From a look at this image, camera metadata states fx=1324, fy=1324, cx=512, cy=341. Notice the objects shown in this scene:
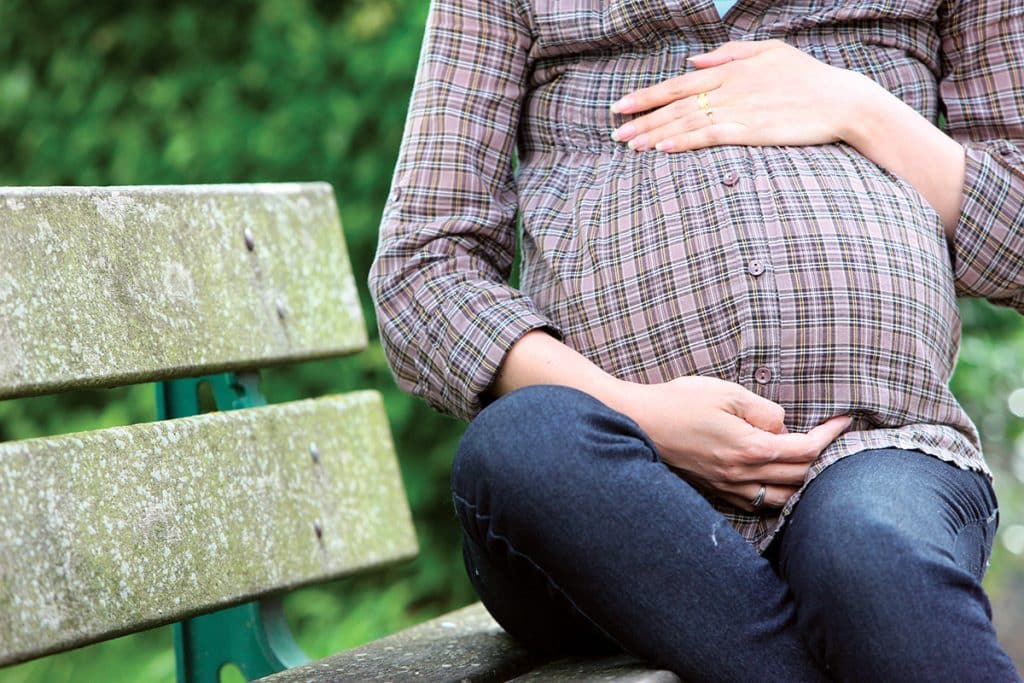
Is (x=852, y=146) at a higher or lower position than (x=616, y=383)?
higher

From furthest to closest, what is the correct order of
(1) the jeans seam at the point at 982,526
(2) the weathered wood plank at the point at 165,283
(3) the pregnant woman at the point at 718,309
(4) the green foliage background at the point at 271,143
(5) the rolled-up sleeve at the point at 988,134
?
(4) the green foliage background at the point at 271,143
(5) the rolled-up sleeve at the point at 988,134
(2) the weathered wood plank at the point at 165,283
(1) the jeans seam at the point at 982,526
(3) the pregnant woman at the point at 718,309

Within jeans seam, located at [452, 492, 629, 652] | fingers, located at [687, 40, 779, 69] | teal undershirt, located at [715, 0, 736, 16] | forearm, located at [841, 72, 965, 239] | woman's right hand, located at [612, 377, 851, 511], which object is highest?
teal undershirt, located at [715, 0, 736, 16]

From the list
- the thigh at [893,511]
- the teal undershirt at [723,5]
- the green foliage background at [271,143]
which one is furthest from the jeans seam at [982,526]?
the green foliage background at [271,143]

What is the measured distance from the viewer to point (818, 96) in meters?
1.70

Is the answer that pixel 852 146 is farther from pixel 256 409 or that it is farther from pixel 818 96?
pixel 256 409

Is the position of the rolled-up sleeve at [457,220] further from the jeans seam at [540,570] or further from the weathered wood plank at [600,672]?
the weathered wood plank at [600,672]

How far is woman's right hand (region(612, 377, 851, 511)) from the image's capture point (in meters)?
1.52

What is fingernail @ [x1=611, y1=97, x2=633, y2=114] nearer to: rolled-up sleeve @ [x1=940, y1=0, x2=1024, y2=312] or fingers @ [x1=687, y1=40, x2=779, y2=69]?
fingers @ [x1=687, y1=40, x2=779, y2=69]

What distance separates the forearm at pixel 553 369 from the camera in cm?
158

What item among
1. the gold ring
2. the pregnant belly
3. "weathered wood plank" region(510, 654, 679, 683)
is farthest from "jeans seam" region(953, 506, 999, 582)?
the gold ring

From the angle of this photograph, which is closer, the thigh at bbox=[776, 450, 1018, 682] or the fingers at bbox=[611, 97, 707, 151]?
the thigh at bbox=[776, 450, 1018, 682]

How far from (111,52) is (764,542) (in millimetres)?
2480

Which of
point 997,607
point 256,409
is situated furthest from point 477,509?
point 997,607

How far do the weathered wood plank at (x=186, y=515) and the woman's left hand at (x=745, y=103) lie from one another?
26.0 inches
